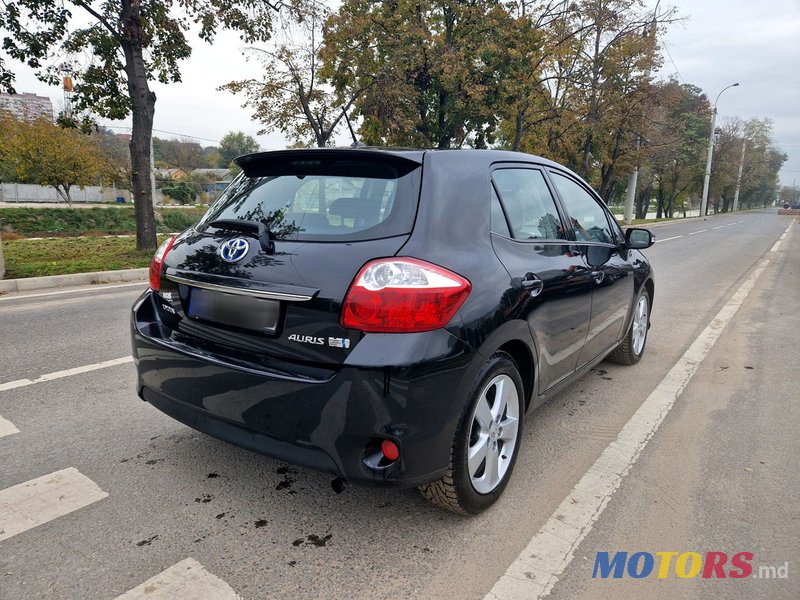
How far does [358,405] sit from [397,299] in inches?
16.4

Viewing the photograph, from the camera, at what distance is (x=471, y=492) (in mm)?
2393

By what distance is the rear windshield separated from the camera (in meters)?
2.30

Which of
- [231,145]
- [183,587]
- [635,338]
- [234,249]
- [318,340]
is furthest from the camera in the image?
[231,145]

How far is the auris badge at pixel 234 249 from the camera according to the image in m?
2.38

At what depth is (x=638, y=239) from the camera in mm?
4305

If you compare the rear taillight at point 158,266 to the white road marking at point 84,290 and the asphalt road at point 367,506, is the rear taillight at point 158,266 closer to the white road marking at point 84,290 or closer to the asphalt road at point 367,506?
the asphalt road at point 367,506

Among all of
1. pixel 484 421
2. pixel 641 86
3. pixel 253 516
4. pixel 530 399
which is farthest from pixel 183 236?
pixel 641 86

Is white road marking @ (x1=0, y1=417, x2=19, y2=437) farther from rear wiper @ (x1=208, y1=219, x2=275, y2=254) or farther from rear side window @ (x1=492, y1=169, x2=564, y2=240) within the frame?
rear side window @ (x1=492, y1=169, x2=564, y2=240)

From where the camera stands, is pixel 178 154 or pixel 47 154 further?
pixel 178 154

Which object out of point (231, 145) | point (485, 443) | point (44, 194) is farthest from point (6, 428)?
point (231, 145)

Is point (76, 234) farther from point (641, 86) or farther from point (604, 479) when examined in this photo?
point (641, 86)

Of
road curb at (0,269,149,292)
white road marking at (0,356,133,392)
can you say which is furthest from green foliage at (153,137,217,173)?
white road marking at (0,356,133,392)

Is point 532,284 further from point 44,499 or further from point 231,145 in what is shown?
point 231,145

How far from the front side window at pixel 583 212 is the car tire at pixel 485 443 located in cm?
132
